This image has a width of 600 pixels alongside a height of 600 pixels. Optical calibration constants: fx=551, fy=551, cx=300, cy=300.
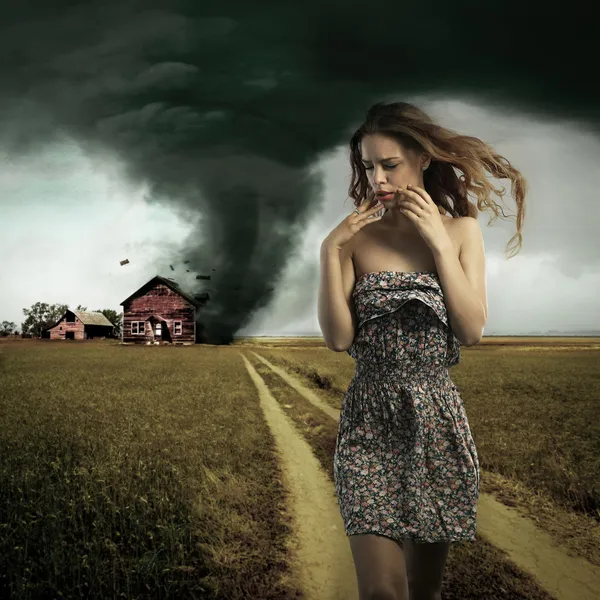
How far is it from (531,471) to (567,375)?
17893mm

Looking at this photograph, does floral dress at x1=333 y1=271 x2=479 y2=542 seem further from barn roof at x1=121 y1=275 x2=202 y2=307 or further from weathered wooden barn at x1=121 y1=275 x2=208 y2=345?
barn roof at x1=121 y1=275 x2=202 y2=307

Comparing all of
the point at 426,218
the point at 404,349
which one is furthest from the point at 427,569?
the point at 426,218

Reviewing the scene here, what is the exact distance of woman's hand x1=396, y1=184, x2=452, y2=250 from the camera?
7.00 ft

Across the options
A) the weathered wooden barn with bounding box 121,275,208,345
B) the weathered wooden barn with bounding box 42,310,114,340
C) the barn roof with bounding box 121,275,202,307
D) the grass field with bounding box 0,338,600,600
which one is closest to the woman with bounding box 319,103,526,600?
the grass field with bounding box 0,338,600,600

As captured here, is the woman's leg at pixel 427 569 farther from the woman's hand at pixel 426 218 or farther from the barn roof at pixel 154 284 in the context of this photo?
the barn roof at pixel 154 284

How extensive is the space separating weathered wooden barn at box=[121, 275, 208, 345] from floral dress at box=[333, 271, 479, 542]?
45.4 metres

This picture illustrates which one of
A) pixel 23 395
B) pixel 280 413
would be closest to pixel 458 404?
pixel 280 413

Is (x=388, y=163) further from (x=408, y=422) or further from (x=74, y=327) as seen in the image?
(x=74, y=327)

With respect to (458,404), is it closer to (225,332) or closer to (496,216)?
(496,216)

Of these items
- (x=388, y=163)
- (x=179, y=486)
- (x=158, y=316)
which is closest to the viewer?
(x=388, y=163)

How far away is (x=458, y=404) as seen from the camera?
2.29m

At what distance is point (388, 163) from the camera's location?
2369 mm

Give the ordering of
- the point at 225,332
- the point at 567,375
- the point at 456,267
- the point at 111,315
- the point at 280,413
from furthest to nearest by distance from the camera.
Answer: the point at 111,315, the point at 225,332, the point at 567,375, the point at 280,413, the point at 456,267

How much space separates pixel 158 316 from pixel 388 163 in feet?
151
